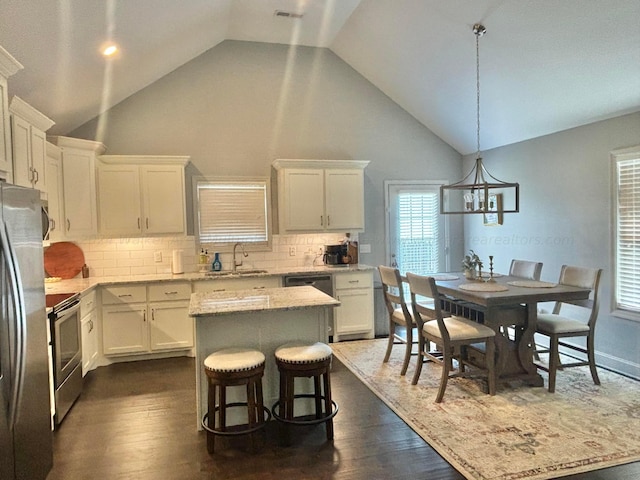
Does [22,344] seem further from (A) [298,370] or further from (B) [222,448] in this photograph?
(A) [298,370]

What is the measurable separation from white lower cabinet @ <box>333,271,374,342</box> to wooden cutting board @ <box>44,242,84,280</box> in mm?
2981

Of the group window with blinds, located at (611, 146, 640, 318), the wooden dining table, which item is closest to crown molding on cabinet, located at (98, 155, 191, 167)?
the wooden dining table

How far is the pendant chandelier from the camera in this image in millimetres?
3800

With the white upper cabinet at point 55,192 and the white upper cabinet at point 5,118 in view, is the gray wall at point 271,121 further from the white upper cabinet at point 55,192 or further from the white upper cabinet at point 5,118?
the white upper cabinet at point 5,118

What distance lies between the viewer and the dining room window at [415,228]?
6312mm

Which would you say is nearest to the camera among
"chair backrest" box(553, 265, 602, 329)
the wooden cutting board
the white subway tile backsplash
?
"chair backrest" box(553, 265, 602, 329)

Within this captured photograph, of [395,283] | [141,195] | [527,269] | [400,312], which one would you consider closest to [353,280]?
[400,312]

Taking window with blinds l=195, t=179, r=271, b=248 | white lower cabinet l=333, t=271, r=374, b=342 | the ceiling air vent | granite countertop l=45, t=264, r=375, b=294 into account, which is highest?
the ceiling air vent

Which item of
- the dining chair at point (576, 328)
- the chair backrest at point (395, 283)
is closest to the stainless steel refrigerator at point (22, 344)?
the chair backrest at point (395, 283)

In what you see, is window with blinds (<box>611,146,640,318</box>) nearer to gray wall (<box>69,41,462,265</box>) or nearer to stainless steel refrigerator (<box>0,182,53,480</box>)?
gray wall (<box>69,41,462,265</box>)

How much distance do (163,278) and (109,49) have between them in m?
2.32

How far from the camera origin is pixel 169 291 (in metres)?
4.87

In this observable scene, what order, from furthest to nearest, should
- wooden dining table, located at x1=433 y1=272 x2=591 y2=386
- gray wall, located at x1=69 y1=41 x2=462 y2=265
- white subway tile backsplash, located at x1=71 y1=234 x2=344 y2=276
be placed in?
1. gray wall, located at x1=69 y1=41 x2=462 y2=265
2. white subway tile backsplash, located at x1=71 y1=234 x2=344 y2=276
3. wooden dining table, located at x1=433 y1=272 x2=591 y2=386

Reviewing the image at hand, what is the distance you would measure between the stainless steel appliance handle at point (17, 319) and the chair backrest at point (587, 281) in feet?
13.0
